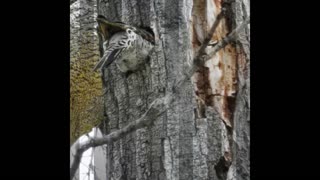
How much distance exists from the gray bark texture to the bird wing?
2 cm

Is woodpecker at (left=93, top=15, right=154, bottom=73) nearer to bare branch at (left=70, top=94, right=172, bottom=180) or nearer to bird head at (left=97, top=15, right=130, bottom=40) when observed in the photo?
bird head at (left=97, top=15, right=130, bottom=40)

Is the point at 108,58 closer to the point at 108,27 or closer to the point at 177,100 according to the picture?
the point at 108,27

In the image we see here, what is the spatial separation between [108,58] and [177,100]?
0.87 ft

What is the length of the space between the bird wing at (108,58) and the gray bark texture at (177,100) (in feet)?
0.07

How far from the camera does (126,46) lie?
325cm

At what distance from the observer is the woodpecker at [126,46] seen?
3232 millimetres

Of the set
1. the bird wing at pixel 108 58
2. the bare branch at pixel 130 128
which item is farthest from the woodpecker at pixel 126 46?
the bare branch at pixel 130 128

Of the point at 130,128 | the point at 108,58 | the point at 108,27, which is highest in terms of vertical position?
the point at 108,27

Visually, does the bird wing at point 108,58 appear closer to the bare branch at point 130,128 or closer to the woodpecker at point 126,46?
the woodpecker at point 126,46

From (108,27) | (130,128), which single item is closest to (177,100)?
(130,128)

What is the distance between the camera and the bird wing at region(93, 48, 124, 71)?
3.26 m

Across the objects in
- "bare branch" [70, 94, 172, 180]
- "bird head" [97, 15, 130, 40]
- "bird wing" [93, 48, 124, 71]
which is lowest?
"bare branch" [70, 94, 172, 180]

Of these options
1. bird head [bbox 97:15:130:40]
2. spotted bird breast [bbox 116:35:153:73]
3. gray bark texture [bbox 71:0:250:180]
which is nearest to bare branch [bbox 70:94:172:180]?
gray bark texture [bbox 71:0:250:180]

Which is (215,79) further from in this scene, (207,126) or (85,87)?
(85,87)
